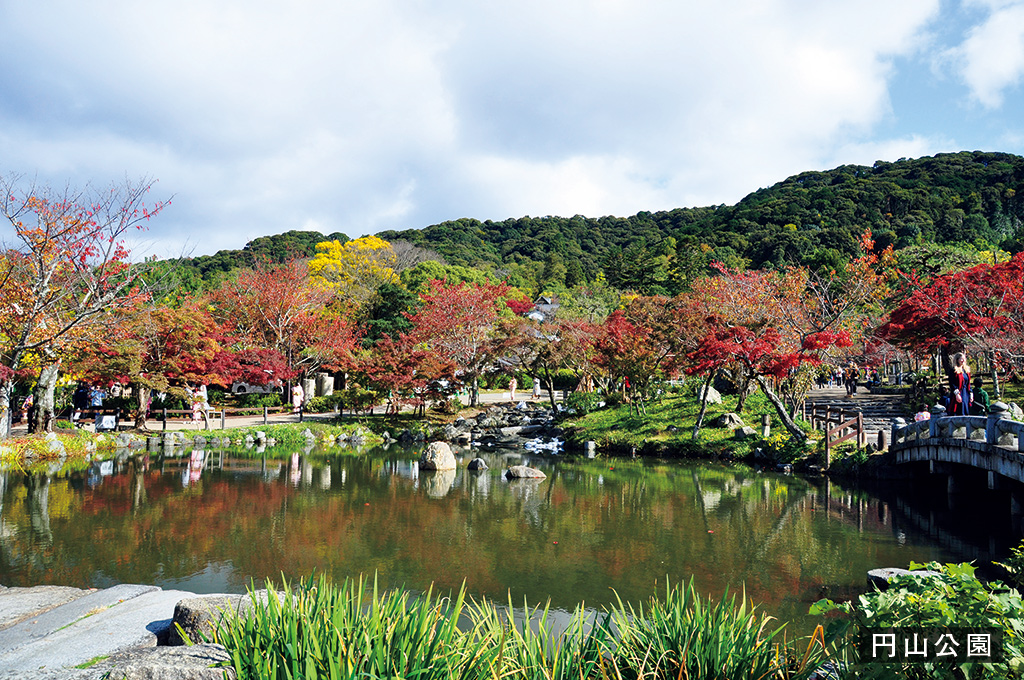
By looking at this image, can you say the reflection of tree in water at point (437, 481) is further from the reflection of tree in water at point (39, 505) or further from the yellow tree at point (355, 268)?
the yellow tree at point (355, 268)

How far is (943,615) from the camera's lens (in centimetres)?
241

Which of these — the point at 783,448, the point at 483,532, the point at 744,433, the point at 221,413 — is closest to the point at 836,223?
the point at 744,433

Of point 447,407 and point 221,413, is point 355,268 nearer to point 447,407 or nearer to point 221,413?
point 447,407

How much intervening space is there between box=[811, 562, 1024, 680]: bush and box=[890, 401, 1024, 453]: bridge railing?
7.45 metres

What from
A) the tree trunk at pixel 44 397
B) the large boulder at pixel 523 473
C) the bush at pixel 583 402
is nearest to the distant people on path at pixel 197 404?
the tree trunk at pixel 44 397

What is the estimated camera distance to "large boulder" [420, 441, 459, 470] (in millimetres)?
14688

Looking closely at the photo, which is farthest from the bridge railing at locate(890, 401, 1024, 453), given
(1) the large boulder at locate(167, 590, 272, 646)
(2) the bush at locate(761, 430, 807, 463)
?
(1) the large boulder at locate(167, 590, 272, 646)

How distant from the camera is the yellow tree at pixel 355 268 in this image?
33062mm

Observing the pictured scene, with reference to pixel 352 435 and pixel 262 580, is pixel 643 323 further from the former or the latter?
pixel 262 580

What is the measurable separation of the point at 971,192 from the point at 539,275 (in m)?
37.1

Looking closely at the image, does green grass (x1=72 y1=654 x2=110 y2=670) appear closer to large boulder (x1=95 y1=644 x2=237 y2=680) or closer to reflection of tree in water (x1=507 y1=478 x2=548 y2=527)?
large boulder (x1=95 y1=644 x2=237 y2=680)

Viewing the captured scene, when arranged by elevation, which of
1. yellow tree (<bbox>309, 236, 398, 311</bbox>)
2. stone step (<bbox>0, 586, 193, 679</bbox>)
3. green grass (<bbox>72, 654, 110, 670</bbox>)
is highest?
yellow tree (<bbox>309, 236, 398, 311</bbox>)

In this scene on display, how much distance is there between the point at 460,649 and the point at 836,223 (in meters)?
54.0

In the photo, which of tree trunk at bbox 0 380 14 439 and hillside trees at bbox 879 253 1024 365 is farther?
hillside trees at bbox 879 253 1024 365
